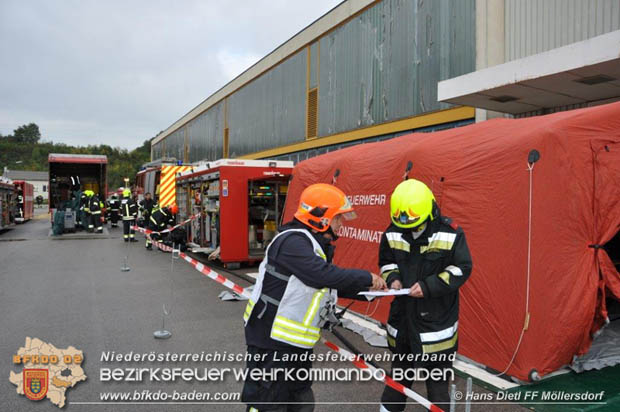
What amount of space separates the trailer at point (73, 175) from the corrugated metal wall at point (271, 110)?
305 inches

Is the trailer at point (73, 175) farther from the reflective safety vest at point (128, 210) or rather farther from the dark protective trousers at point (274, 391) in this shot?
the dark protective trousers at point (274, 391)

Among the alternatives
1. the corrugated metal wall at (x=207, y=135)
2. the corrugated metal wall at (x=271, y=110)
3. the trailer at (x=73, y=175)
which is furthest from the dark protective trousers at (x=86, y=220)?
the corrugated metal wall at (x=207, y=135)

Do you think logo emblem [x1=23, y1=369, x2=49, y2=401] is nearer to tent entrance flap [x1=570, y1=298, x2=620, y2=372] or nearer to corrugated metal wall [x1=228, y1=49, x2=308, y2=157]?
tent entrance flap [x1=570, y1=298, x2=620, y2=372]

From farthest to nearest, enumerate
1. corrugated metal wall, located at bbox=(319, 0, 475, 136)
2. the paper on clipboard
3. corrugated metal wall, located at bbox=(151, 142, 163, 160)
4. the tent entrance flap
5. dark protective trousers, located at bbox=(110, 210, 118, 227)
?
corrugated metal wall, located at bbox=(151, 142, 163, 160)
dark protective trousers, located at bbox=(110, 210, 118, 227)
corrugated metal wall, located at bbox=(319, 0, 475, 136)
the tent entrance flap
the paper on clipboard

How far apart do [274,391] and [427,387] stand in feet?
3.81

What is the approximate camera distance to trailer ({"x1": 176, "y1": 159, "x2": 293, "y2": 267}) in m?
11.1

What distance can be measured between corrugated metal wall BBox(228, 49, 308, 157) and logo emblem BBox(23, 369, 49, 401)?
1566 cm

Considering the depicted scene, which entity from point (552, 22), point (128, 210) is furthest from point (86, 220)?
point (552, 22)

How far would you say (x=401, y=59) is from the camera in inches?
503

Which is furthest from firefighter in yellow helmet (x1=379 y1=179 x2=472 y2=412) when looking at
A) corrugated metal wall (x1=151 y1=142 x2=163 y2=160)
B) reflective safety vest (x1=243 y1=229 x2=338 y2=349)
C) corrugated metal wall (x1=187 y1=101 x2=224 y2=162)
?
corrugated metal wall (x1=151 y1=142 x2=163 y2=160)

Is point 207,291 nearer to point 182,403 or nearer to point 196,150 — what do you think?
point 182,403

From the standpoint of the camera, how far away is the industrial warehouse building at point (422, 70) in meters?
7.68

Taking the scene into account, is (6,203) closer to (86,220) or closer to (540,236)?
(86,220)

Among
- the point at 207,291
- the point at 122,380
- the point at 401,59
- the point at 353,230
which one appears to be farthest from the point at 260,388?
the point at 401,59
